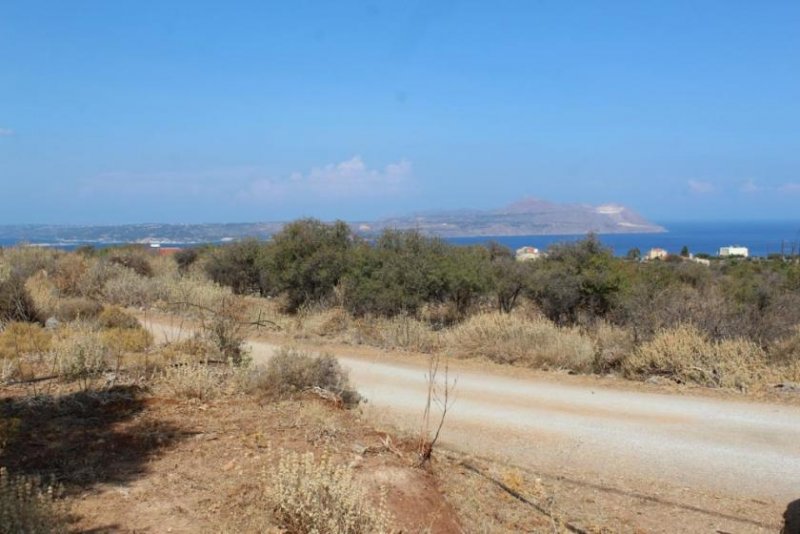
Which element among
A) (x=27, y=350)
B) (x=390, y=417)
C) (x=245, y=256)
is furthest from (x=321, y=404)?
(x=245, y=256)

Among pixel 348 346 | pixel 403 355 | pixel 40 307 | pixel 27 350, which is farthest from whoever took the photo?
pixel 40 307

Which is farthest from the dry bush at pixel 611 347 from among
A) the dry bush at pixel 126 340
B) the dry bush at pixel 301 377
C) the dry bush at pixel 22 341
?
the dry bush at pixel 22 341

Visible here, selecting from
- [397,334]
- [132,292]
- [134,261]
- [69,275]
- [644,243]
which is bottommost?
[644,243]

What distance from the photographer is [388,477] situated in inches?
247

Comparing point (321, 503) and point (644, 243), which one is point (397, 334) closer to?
point (321, 503)

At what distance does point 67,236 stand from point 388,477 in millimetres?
46445

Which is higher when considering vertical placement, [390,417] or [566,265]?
[566,265]

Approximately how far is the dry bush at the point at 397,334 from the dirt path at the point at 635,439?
3.44m

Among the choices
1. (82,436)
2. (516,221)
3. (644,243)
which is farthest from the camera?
(644,243)

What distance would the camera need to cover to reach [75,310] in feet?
57.8

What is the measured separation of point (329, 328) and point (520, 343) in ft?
18.3

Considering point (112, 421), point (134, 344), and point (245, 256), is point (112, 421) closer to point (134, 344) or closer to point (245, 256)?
point (134, 344)

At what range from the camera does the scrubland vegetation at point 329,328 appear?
5961mm

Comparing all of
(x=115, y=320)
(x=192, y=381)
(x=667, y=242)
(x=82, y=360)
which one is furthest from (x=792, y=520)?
(x=667, y=242)
